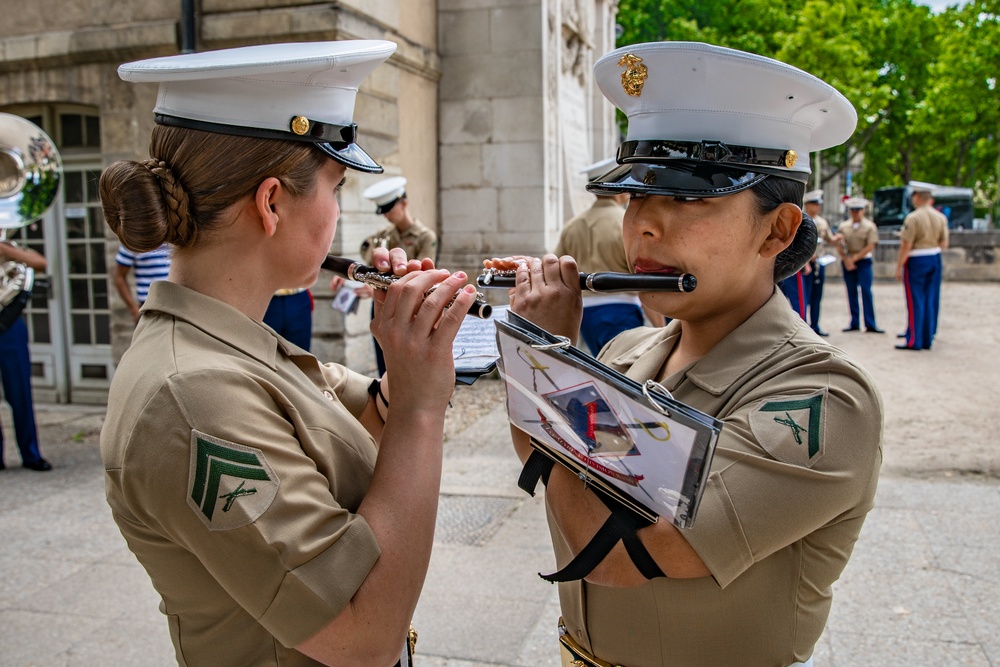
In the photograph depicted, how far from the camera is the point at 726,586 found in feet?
5.09

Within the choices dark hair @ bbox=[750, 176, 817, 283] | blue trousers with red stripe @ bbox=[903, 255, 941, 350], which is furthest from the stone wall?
dark hair @ bbox=[750, 176, 817, 283]

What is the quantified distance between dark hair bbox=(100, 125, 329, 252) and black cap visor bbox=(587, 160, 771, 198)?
2.17 feet

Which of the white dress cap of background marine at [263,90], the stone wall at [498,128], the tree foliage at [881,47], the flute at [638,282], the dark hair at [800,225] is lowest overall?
the flute at [638,282]

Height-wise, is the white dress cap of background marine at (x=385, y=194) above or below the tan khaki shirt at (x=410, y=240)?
above

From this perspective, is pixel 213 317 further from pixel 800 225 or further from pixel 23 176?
pixel 23 176

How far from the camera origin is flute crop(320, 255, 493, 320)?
5.69 ft

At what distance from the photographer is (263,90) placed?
160 centimetres

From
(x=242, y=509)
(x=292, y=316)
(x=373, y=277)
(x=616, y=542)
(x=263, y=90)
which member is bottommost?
(x=292, y=316)

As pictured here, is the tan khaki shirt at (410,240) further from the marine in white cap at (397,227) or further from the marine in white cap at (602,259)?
the marine in white cap at (602,259)

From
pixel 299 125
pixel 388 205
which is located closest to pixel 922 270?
pixel 388 205

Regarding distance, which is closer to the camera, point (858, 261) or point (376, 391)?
point (376, 391)

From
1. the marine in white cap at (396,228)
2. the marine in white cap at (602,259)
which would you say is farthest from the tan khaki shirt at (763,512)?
the marine in white cap at (396,228)

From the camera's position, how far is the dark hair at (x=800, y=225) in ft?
5.64

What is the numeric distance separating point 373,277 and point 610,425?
699 mm
